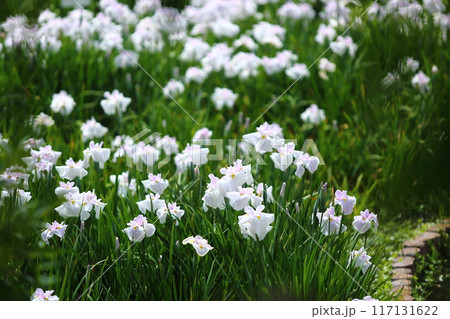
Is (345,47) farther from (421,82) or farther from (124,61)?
(124,61)

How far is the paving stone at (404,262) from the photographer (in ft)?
8.13

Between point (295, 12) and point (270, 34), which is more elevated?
point (295, 12)

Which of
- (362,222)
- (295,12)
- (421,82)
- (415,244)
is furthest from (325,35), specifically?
(362,222)

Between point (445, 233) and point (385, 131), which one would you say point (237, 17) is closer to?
point (385, 131)

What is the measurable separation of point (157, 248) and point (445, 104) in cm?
179

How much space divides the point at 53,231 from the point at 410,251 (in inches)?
61.2

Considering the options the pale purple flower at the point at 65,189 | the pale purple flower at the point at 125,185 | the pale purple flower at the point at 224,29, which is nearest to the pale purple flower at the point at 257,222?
the pale purple flower at the point at 65,189

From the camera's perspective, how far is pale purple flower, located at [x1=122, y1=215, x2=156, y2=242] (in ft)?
5.90

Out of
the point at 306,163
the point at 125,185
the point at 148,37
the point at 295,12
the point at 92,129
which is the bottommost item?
the point at 125,185

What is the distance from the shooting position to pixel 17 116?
300cm

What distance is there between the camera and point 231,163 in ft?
8.00

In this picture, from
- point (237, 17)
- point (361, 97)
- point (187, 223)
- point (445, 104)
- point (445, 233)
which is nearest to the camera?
point (187, 223)
